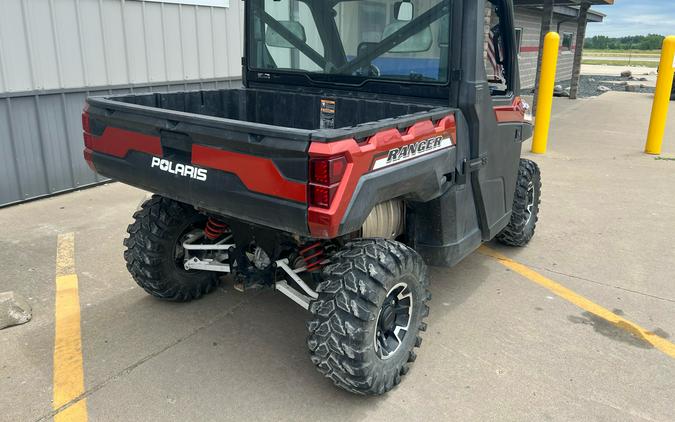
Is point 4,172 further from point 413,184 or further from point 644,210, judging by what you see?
point 644,210

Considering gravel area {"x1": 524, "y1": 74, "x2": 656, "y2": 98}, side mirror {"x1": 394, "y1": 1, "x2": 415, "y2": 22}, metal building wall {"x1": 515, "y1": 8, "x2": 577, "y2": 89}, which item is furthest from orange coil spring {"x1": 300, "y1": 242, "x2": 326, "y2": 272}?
gravel area {"x1": 524, "y1": 74, "x2": 656, "y2": 98}

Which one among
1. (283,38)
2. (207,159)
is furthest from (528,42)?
(207,159)

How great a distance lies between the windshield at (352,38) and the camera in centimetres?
347

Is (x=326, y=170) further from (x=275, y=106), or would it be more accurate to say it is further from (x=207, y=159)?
(x=275, y=106)

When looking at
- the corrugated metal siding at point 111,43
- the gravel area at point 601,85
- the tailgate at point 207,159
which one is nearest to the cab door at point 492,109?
the tailgate at point 207,159

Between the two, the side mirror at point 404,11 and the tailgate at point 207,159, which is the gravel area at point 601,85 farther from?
the tailgate at point 207,159

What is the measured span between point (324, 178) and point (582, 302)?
108 inches

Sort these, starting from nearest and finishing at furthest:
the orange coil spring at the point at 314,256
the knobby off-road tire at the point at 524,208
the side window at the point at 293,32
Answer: the orange coil spring at the point at 314,256, the side window at the point at 293,32, the knobby off-road tire at the point at 524,208

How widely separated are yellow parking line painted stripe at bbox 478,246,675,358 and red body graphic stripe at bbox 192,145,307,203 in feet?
8.81

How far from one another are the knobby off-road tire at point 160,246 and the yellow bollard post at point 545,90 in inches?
287

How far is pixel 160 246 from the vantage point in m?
3.75

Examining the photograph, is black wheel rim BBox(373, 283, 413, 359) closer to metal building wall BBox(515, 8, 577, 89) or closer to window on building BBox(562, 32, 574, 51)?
metal building wall BBox(515, 8, 577, 89)

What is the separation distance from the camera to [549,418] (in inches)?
114

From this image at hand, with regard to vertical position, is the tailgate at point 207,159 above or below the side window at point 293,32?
below
